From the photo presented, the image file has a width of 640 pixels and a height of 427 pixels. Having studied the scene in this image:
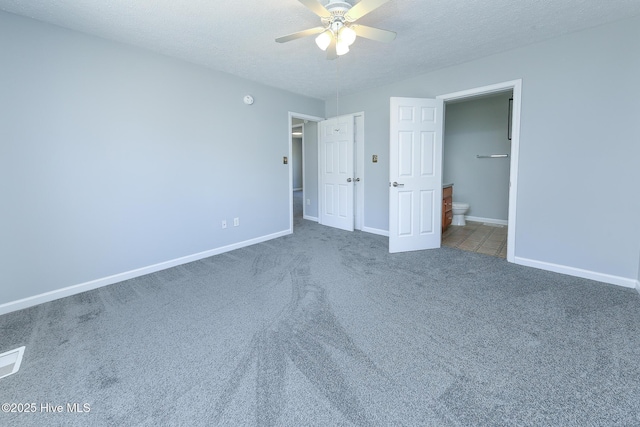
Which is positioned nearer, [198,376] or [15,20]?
[198,376]

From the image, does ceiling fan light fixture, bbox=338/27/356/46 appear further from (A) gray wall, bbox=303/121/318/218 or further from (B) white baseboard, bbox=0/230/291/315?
(A) gray wall, bbox=303/121/318/218

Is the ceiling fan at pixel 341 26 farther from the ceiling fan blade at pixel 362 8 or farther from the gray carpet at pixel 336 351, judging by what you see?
the gray carpet at pixel 336 351

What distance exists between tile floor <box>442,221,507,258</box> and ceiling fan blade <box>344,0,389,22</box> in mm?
3185

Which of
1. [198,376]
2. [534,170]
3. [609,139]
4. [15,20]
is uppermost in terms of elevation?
[15,20]

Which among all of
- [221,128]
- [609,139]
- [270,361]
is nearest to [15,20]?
[221,128]

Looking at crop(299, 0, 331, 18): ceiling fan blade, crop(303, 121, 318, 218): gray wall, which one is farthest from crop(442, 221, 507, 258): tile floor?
crop(299, 0, 331, 18): ceiling fan blade

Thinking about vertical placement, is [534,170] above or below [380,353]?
above

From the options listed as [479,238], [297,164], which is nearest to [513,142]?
[479,238]

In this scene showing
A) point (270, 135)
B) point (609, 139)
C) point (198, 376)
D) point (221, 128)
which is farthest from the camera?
point (270, 135)

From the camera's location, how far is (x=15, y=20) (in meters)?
2.30

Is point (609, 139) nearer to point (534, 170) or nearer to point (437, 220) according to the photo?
point (534, 170)

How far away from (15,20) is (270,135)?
2.74 meters

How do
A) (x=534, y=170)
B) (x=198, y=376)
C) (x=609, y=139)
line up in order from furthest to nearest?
1. (x=534, y=170)
2. (x=609, y=139)
3. (x=198, y=376)

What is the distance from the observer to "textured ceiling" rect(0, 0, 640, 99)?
2.23 meters
